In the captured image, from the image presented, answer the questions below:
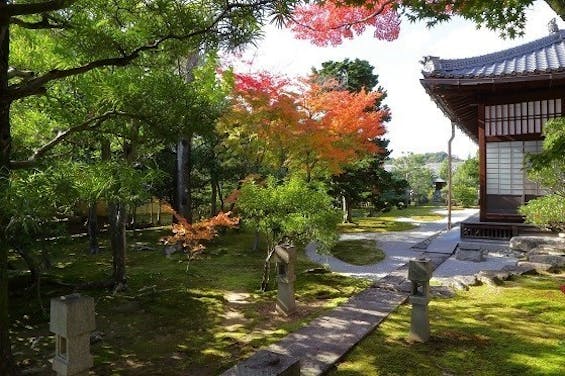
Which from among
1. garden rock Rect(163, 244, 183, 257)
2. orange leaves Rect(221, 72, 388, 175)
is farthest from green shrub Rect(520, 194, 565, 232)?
garden rock Rect(163, 244, 183, 257)

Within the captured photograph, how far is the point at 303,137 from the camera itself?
14.7m

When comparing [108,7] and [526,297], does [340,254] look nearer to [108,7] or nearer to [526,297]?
[526,297]

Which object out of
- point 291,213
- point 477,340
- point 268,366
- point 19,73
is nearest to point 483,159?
point 291,213

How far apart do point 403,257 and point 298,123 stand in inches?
227

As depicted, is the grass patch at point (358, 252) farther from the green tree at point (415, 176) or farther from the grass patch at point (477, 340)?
the green tree at point (415, 176)

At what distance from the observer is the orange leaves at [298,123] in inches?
522

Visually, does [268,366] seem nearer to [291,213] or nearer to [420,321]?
[420,321]

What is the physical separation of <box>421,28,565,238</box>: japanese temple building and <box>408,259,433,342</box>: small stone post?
845cm

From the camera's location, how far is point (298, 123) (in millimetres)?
14281

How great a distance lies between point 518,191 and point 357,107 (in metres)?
6.63

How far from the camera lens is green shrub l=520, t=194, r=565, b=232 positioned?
8.47m

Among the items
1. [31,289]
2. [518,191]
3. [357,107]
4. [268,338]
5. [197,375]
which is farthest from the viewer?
[357,107]

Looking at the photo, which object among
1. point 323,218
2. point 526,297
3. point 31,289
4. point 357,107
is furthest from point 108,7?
point 357,107

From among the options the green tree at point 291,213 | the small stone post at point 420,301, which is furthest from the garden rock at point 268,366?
the green tree at point 291,213
